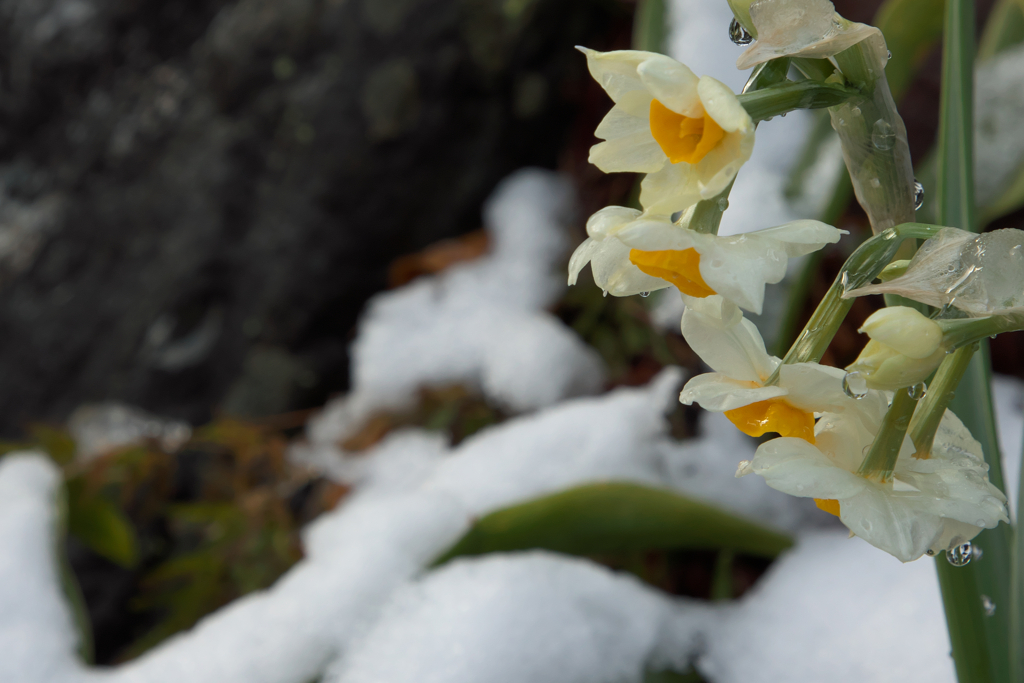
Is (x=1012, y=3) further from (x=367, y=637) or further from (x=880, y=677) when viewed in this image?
(x=367, y=637)

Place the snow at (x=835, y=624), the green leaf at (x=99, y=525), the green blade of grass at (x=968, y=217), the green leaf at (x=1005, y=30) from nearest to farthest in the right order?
the green blade of grass at (x=968, y=217), the snow at (x=835, y=624), the green leaf at (x=1005, y=30), the green leaf at (x=99, y=525)

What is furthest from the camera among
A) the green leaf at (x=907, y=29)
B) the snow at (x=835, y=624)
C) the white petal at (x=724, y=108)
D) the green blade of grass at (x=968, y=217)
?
the green leaf at (x=907, y=29)

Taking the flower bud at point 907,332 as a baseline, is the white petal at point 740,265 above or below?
above

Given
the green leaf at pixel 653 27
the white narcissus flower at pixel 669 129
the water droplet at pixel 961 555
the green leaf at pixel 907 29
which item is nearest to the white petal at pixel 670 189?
the white narcissus flower at pixel 669 129

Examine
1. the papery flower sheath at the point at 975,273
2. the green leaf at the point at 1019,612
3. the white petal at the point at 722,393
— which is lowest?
the green leaf at the point at 1019,612

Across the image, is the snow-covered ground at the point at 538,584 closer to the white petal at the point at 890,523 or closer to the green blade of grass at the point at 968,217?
the green blade of grass at the point at 968,217

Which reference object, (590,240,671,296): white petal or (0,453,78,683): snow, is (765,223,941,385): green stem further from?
(0,453,78,683): snow

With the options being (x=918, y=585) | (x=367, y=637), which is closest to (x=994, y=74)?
(x=918, y=585)
